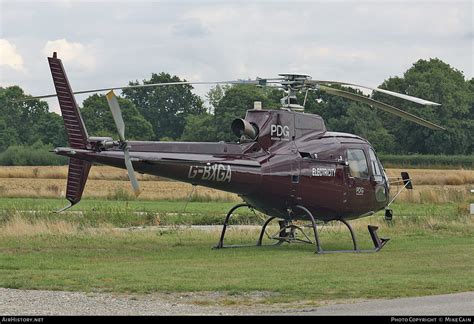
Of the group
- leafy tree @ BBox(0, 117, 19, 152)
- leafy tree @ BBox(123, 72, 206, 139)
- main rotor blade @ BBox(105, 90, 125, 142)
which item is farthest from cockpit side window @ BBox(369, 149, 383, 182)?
leafy tree @ BBox(123, 72, 206, 139)

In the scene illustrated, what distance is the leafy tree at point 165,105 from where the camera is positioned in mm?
125000

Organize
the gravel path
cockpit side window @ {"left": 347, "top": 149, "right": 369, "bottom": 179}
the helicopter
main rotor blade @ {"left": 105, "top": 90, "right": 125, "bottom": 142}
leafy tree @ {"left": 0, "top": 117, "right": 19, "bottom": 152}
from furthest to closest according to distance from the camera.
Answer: leafy tree @ {"left": 0, "top": 117, "right": 19, "bottom": 152} → cockpit side window @ {"left": 347, "top": 149, "right": 369, "bottom": 179} → the helicopter → main rotor blade @ {"left": 105, "top": 90, "right": 125, "bottom": 142} → the gravel path

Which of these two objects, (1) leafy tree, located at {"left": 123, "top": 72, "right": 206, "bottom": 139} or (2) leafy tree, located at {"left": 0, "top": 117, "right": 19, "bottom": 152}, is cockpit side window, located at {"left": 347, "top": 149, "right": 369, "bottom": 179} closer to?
(2) leafy tree, located at {"left": 0, "top": 117, "right": 19, "bottom": 152}

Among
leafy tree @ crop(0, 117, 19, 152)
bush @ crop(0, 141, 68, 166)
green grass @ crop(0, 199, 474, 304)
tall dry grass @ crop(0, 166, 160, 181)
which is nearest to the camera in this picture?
green grass @ crop(0, 199, 474, 304)

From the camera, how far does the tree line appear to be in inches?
3642

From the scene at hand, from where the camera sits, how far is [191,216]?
1510 inches

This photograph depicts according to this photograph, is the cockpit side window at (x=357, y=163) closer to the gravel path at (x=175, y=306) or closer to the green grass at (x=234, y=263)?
the green grass at (x=234, y=263)

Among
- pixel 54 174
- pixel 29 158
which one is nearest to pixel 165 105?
pixel 29 158

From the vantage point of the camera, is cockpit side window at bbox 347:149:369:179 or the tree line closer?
cockpit side window at bbox 347:149:369:179

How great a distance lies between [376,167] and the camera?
26266 millimetres

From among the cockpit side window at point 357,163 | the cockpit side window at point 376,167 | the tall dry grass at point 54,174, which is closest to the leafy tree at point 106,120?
the tall dry grass at point 54,174

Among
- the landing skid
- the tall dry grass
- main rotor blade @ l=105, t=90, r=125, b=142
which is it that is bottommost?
the landing skid

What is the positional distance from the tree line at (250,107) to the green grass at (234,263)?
167 feet

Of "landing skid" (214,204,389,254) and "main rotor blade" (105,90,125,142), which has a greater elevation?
"main rotor blade" (105,90,125,142)
